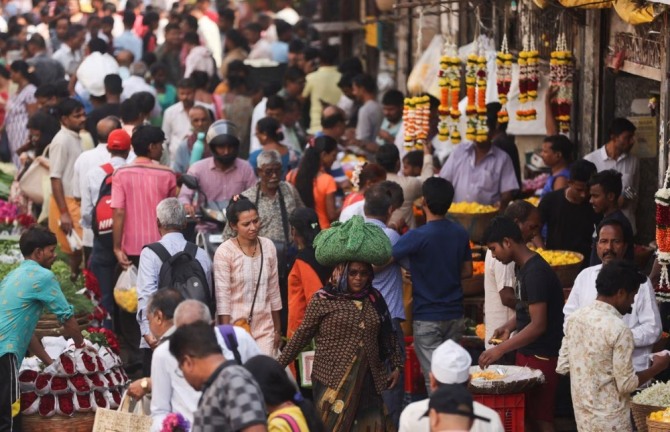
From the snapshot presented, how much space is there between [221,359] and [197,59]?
1418 centimetres

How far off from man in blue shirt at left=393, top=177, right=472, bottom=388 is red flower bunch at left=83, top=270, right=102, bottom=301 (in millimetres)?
3413

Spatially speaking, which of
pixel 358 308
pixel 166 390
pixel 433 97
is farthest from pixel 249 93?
pixel 166 390

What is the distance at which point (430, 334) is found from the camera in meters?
10.1

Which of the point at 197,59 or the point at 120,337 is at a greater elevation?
the point at 197,59

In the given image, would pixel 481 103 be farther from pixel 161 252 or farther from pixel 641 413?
pixel 641 413

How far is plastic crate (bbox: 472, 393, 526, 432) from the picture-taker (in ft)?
29.9

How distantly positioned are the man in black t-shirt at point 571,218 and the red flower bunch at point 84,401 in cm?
391

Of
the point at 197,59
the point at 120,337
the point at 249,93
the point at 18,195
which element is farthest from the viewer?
the point at 197,59

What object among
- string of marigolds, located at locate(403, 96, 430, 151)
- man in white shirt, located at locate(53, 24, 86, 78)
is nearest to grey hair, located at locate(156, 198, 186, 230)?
string of marigolds, located at locate(403, 96, 430, 151)

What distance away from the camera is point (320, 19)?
23844mm

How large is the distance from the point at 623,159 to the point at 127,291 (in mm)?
4277

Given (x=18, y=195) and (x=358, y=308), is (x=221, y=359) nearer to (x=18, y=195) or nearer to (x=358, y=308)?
(x=358, y=308)

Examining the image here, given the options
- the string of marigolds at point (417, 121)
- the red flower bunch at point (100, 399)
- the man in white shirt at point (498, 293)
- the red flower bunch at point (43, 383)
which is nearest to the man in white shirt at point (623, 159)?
the man in white shirt at point (498, 293)

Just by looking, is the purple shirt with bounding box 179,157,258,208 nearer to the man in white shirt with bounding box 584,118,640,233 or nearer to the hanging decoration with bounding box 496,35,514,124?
the hanging decoration with bounding box 496,35,514,124
